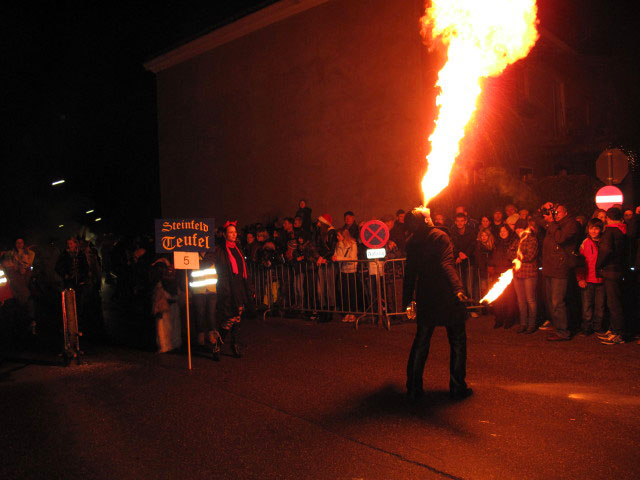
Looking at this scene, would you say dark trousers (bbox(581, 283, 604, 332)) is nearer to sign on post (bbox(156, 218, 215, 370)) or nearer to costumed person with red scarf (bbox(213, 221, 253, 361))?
costumed person with red scarf (bbox(213, 221, 253, 361))

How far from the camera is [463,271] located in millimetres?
12492

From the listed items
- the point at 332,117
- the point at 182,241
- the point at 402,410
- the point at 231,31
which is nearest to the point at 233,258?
the point at 182,241

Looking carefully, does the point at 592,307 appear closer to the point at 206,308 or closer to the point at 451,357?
the point at 451,357

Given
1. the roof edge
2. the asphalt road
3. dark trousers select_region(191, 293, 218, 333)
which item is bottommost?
the asphalt road

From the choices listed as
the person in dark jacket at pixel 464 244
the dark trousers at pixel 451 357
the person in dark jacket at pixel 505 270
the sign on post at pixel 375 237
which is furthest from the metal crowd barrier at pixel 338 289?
the dark trousers at pixel 451 357

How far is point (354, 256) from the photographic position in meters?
13.1

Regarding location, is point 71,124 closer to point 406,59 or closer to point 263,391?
point 406,59

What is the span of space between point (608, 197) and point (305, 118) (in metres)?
10.7

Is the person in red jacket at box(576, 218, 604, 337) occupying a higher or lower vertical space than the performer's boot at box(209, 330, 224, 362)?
higher

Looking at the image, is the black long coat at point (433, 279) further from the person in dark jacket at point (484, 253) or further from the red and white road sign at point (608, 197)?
the red and white road sign at point (608, 197)

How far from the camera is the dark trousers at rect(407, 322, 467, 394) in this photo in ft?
21.9

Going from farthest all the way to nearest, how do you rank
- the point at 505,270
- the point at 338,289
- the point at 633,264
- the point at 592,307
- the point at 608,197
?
the point at 608,197 → the point at 338,289 → the point at 505,270 → the point at 592,307 → the point at 633,264

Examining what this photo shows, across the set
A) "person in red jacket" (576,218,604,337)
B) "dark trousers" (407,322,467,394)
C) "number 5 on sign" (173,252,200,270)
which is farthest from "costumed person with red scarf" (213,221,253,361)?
"person in red jacket" (576,218,604,337)

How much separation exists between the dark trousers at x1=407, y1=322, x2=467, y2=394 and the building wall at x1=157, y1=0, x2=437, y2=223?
1126 cm
